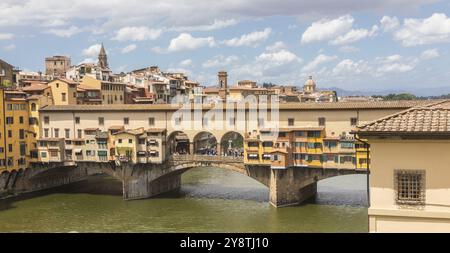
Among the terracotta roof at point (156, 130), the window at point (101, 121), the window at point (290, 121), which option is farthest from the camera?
the window at point (101, 121)

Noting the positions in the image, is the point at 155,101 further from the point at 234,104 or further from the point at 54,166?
the point at 234,104

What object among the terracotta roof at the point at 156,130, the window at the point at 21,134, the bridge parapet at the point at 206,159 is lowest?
the bridge parapet at the point at 206,159

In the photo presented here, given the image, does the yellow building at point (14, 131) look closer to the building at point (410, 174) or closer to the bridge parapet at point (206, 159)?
the bridge parapet at point (206, 159)

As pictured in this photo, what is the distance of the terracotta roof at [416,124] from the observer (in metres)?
8.63

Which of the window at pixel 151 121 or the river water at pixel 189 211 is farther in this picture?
the window at pixel 151 121

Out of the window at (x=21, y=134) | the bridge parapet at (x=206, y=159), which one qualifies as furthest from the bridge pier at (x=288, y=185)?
the window at (x=21, y=134)

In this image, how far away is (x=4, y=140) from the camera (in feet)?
129

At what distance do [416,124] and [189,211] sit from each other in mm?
26000

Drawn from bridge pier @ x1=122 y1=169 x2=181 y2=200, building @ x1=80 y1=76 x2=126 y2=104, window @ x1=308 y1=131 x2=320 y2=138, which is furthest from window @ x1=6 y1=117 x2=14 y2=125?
window @ x1=308 y1=131 x2=320 y2=138

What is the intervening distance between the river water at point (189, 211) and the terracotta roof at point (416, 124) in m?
19.5

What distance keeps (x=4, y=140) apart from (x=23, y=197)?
465 centimetres

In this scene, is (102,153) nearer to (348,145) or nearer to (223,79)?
(348,145)

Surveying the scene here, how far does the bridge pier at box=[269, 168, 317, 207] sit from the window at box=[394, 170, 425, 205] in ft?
81.7
